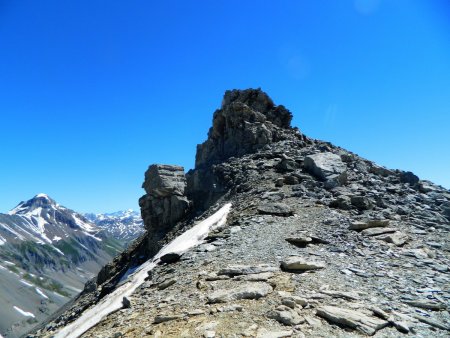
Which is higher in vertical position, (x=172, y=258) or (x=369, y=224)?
(x=369, y=224)

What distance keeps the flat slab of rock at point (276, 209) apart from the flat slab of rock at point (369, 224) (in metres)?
4.33

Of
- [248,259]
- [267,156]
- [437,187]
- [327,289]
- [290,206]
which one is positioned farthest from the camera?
[267,156]

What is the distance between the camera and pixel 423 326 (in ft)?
32.2

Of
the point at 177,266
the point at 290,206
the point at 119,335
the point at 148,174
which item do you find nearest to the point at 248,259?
the point at 177,266

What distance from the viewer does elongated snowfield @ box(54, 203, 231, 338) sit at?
43.9ft

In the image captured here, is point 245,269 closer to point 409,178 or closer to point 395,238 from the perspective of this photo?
point 395,238

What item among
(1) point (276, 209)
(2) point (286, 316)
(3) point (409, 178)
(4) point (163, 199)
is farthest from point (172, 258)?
(3) point (409, 178)

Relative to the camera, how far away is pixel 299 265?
13555mm

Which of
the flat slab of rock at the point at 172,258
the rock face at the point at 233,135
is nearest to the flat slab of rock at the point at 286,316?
the flat slab of rock at the point at 172,258

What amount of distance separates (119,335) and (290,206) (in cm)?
1574

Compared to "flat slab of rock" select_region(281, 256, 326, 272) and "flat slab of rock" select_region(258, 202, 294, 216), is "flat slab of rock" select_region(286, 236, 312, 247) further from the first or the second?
"flat slab of rock" select_region(258, 202, 294, 216)

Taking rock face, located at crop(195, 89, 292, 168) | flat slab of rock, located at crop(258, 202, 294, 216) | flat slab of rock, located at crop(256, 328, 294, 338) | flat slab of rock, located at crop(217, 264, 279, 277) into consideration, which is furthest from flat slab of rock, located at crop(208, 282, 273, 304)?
rock face, located at crop(195, 89, 292, 168)

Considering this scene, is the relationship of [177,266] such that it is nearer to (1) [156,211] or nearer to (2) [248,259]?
(2) [248,259]

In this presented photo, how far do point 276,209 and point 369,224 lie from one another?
599cm
